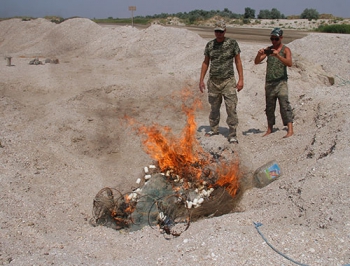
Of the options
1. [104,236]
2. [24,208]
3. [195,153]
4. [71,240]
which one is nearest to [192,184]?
[195,153]

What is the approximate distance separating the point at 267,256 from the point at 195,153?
2.96 meters

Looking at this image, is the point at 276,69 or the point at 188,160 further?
the point at 276,69

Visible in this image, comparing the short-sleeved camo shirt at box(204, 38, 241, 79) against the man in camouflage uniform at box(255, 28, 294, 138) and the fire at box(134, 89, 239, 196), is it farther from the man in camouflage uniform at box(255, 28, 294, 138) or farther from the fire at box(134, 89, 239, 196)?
the fire at box(134, 89, 239, 196)

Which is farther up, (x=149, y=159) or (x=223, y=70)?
(x=223, y=70)

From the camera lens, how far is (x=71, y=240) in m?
4.55

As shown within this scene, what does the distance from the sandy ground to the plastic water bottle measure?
0.46ft

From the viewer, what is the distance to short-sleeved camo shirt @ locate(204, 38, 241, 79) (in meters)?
6.58

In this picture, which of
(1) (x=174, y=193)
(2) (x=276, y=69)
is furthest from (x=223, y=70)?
(1) (x=174, y=193)

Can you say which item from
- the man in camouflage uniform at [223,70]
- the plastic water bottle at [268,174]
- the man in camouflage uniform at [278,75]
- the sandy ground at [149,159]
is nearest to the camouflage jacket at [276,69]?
the man in camouflage uniform at [278,75]

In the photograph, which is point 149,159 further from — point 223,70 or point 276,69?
point 276,69

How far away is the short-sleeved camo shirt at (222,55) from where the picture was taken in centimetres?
658

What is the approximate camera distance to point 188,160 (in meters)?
6.18

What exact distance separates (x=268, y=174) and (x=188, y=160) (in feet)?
4.29

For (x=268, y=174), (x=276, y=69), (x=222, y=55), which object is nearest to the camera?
(x=268, y=174)
